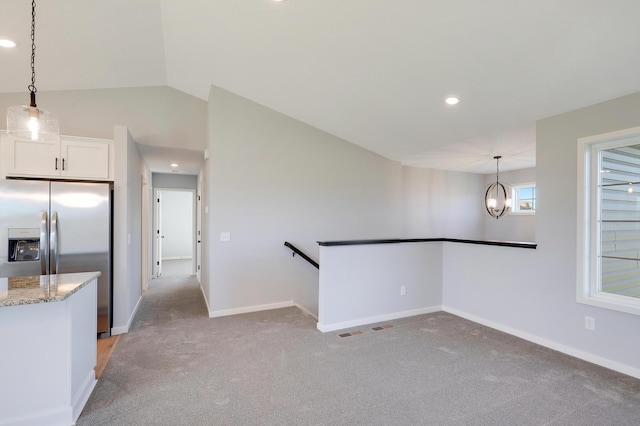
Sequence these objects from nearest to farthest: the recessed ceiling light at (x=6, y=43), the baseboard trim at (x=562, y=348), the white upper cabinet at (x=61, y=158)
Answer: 1. the baseboard trim at (x=562, y=348)
2. the recessed ceiling light at (x=6, y=43)
3. the white upper cabinet at (x=61, y=158)

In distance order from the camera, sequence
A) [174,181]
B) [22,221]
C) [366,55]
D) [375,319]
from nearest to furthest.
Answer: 1. [366,55]
2. [22,221]
3. [375,319]
4. [174,181]

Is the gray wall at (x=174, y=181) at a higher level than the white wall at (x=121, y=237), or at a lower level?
higher

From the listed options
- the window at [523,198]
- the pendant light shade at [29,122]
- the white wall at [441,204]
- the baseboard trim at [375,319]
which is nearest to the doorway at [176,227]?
the white wall at [441,204]

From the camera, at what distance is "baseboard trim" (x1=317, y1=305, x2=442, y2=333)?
3.64 metres

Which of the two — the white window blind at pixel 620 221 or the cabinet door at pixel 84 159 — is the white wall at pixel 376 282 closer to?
the white window blind at pixel 620 221

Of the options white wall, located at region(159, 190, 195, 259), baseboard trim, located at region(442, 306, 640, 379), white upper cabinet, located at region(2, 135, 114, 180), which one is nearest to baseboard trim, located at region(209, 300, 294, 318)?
white upper cabinet, located at region(2, 135, 114, 180)

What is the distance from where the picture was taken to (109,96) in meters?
4.35

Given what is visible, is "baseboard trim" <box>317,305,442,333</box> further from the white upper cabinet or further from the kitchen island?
the white upper cabinet

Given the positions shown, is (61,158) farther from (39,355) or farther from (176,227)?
(176,227)

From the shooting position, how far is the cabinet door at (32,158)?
11.2 ft

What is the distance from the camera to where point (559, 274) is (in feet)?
10.4

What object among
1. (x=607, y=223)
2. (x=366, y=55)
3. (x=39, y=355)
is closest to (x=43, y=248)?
(x=39, y=355)

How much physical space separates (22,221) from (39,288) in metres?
1.67

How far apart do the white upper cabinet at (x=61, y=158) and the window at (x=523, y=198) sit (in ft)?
26.0
